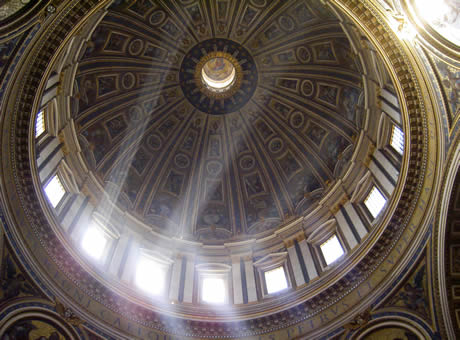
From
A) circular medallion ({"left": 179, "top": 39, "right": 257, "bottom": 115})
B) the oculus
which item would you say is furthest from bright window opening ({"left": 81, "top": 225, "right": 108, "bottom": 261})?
the oculus

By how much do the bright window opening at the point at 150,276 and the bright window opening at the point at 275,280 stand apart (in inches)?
157

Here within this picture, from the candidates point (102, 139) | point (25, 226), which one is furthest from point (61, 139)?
point (25, 226)

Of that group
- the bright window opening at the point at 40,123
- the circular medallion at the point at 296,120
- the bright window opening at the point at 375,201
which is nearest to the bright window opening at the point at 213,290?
the bright window opening at the point at 375,201

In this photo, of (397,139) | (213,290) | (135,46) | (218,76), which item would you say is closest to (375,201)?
(397,139)

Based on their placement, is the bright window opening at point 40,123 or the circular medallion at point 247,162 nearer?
the bright window opening at point 40,123

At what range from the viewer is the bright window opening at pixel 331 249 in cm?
1816

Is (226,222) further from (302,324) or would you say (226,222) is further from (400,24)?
(400,24)

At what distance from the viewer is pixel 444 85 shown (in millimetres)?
12188

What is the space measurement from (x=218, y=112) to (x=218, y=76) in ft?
7.12

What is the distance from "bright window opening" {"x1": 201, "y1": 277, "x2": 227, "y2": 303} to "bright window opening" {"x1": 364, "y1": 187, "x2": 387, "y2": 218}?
6316 mm

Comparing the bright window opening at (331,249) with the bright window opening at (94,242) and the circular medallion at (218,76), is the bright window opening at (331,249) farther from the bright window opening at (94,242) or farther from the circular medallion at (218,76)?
the circular medallion at (218,76)

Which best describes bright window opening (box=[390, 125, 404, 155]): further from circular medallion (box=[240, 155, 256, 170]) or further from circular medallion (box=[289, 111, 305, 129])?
circular medallion (box=[240, 155, 256, 170])

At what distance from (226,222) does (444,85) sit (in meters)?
13.5

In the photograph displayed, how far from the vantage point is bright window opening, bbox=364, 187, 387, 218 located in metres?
17.5
